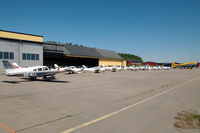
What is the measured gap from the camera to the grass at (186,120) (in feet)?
17.8

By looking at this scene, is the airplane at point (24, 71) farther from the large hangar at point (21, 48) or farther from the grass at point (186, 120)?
the large hangar at point (21, 48)

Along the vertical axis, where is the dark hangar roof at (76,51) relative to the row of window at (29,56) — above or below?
above

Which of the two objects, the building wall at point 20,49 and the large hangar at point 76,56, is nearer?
the building wall at point 20,49

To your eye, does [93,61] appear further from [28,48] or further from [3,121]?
[3,121]

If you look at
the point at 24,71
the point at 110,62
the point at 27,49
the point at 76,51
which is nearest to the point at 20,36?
the point at 27,49

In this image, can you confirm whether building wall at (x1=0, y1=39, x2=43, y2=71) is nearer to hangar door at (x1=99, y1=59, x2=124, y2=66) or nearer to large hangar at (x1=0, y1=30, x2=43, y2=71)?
large hangar at (x1=0, y1=30, x2=43, y2=71)

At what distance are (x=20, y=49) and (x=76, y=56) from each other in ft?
65.9

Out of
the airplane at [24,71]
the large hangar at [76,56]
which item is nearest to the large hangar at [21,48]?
the large hangar at [76,56]

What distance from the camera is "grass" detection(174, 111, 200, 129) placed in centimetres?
541

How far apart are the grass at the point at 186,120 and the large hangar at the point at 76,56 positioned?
153 ft

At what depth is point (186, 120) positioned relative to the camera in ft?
19.5

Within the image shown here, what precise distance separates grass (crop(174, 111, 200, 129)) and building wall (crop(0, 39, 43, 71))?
38.5 meters

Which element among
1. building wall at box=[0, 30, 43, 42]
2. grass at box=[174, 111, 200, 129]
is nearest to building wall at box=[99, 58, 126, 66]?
building wall at box=[0, 30, 43, 42]

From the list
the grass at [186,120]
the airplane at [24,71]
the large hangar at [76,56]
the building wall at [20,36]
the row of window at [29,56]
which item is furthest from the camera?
the large hangar at [76,56]
